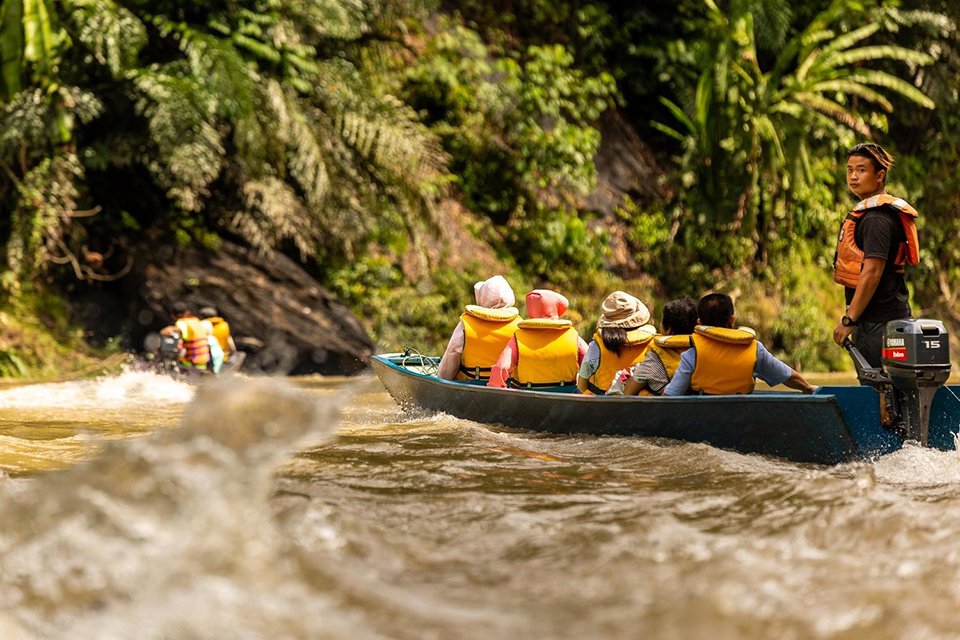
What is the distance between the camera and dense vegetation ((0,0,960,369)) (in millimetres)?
10477

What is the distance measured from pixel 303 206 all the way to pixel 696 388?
7.20 meters

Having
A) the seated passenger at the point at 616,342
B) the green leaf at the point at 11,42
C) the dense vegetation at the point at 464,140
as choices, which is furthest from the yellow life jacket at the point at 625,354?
the green leaf at the point at 11,42

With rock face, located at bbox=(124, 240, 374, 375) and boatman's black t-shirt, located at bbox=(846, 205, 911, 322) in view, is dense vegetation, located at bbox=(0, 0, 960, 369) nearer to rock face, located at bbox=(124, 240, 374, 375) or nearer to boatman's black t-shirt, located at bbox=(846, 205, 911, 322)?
rock face, located at bbox=(124, 240, 374, 375)

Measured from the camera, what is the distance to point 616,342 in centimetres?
593

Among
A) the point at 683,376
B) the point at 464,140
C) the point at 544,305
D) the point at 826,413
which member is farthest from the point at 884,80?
the point at 826,413

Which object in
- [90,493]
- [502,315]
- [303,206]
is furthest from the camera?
[303,206]

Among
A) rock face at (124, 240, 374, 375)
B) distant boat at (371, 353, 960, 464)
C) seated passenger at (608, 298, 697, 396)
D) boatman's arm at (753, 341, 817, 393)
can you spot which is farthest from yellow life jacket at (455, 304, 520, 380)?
rock face at (124, 240, 374, 375)

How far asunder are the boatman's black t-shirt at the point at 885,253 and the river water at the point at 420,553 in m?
1.05

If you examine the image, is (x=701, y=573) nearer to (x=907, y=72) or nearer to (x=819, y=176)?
(x=819, y=176)

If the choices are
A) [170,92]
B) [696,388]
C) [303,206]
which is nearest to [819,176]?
[303,206]

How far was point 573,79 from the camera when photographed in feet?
47.1

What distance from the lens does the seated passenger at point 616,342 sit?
5.94 m

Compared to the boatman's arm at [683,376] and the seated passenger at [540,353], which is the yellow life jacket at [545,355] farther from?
the boatman's arm at [683,376]

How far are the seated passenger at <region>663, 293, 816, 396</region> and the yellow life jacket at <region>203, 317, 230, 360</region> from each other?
6.02 metres
